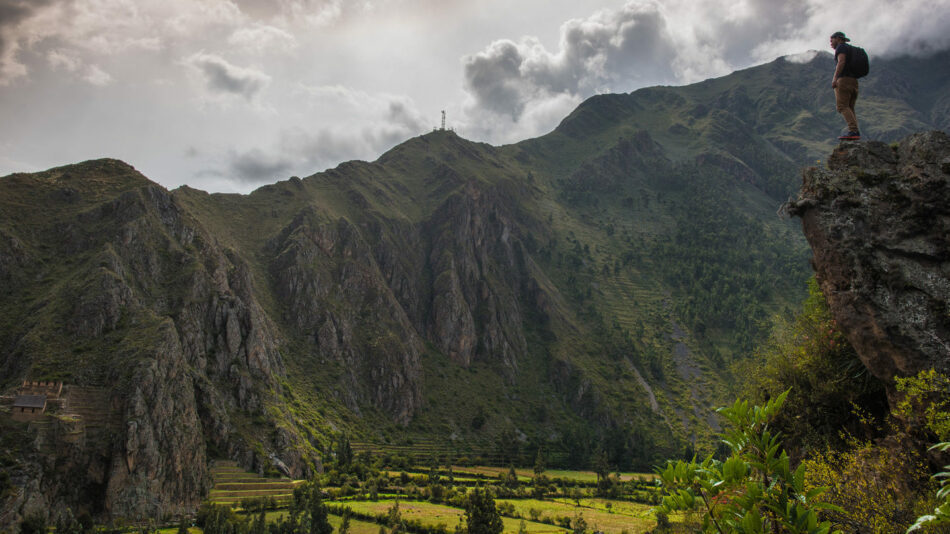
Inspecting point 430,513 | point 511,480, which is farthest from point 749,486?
point 511,480

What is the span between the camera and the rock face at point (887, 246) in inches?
620

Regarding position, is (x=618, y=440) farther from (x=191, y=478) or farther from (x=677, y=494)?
(x=677, y=494)

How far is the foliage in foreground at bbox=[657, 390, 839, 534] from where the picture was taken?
21.2 feet

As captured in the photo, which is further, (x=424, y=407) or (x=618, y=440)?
(x=424, y=407)

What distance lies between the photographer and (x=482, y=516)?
6838cm

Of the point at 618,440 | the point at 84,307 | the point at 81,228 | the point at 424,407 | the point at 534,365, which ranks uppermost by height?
the point at 81,228

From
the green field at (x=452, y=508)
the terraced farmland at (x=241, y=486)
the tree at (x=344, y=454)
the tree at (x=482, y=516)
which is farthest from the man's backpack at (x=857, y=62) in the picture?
the tree at (x=344, y=454)

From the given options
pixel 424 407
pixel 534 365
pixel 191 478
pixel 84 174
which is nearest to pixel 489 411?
pixel 424 407

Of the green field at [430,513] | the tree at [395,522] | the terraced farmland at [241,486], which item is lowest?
the green field at [430,513]

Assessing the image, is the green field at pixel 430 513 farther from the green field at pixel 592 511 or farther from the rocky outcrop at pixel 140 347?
the rocky outcrop at pixel 140 347

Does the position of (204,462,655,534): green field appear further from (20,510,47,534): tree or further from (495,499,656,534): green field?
(20,510,47,534): tree

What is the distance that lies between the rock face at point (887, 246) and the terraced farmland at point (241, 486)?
92305 mm

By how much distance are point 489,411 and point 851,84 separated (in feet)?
508

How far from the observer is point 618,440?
14512cm
